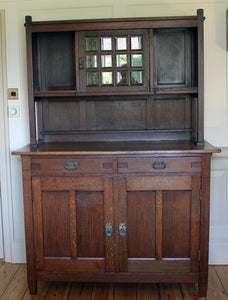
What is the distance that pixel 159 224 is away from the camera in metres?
2.25

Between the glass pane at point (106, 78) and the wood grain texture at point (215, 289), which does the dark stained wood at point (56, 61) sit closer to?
the glass pane at point (106, 78)

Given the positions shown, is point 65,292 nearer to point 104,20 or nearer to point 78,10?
point 104,20

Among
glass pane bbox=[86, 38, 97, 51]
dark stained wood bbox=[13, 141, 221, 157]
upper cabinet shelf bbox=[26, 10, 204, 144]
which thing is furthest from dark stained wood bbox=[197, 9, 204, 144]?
glass pane bbox=[86, 38, 97, 51]

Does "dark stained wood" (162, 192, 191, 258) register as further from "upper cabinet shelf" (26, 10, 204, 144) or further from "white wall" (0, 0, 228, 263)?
"white wall" (0, 0, 228, 263)

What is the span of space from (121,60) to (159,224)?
1243 millimetres

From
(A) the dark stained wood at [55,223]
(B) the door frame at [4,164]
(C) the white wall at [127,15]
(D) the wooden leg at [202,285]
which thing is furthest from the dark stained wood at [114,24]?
(D) the wooden leg at [202,285]

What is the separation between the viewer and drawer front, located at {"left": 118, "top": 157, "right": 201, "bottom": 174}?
2.18m

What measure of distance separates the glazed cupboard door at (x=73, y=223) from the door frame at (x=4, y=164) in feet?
2.19

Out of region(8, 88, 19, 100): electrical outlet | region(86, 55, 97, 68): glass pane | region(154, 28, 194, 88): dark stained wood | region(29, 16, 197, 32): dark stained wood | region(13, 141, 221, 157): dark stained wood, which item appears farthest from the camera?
region(8, 88, 19, 100): electrical outlet

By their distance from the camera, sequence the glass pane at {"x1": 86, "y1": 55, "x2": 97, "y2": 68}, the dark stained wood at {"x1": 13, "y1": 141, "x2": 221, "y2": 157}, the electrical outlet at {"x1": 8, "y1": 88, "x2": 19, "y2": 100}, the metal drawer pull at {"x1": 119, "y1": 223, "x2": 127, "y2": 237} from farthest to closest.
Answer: the electrical outlet at {"x1": 8, "y1": 88, "x2": 19, "y2": 100}
the glass pane at {"x1": 86, "y1": 55, "x2": 97, "y2": 68}
the metal drawer pull at {"x1": 119, "y1": 223, "x2": 127, "y2": 237}
the dark stained wood at {"x1": 13, "y1": 141, "x2": 221, "y2": 157}

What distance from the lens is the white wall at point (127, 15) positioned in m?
2.63

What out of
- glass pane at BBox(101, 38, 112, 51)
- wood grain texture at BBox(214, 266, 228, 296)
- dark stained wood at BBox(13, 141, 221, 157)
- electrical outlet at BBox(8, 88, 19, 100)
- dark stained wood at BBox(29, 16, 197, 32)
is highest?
dark stained wood at BBox(29, 16, 197, 32)

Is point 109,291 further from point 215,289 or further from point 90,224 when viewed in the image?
point 215,289

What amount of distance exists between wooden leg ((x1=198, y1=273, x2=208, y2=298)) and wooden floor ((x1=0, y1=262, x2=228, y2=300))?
47mm
